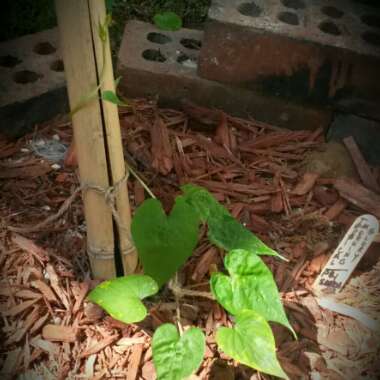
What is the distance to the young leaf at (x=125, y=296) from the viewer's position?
1.12 metres

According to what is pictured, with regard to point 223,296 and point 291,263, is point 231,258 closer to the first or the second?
point 223,296

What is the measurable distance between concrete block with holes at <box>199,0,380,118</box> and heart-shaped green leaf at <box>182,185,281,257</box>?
0.70 metres

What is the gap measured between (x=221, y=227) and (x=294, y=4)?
42.4 inches

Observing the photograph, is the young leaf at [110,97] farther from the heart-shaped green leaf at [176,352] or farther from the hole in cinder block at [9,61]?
the hole in cinder block at [9,61]

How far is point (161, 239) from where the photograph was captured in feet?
3.74

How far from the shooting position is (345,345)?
1.36 metres

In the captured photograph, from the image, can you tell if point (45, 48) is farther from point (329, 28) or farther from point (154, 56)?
point (329, 28)

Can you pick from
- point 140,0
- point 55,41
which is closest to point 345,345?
point 55,41

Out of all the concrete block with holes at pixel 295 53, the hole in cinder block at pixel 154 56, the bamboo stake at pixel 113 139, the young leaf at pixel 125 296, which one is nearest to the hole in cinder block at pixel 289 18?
the concrete block with holes at pixel 295 53

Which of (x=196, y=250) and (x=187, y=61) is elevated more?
(x=187, y=61)

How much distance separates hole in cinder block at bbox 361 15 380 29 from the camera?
1.89 meters

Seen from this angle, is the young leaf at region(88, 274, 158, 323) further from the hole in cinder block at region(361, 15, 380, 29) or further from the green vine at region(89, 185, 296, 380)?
the hole in cinder block at region(361, 15, 380, 29)

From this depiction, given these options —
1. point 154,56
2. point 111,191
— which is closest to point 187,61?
point 154,56

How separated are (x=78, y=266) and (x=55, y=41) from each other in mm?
976
